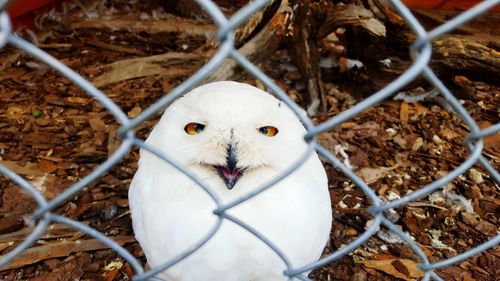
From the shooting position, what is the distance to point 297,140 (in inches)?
80.3

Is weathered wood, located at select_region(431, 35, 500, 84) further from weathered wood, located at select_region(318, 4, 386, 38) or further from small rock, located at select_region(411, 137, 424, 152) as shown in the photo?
Answer: small rock, located at select_region(411, 137, 424, 152)

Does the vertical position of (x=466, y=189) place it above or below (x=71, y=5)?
below

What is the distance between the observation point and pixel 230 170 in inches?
73.4

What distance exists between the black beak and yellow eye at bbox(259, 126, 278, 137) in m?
0.14

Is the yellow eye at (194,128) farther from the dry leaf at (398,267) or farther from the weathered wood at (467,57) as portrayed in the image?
the weathered wood at (467,57)

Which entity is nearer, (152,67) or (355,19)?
(355,19)

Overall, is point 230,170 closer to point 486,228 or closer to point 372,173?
point 372,173

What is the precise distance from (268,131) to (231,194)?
10.3 inches

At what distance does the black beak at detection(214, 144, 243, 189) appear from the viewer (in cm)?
184

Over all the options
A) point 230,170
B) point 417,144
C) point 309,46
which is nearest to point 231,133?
point 230,170

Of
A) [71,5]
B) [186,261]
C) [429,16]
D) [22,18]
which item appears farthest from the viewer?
[71,5]

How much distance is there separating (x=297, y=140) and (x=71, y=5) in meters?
3.40

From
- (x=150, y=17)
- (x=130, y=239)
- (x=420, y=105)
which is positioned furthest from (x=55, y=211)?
(x=150, y=17)

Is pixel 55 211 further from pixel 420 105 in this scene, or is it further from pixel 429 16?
pixel 429 16
